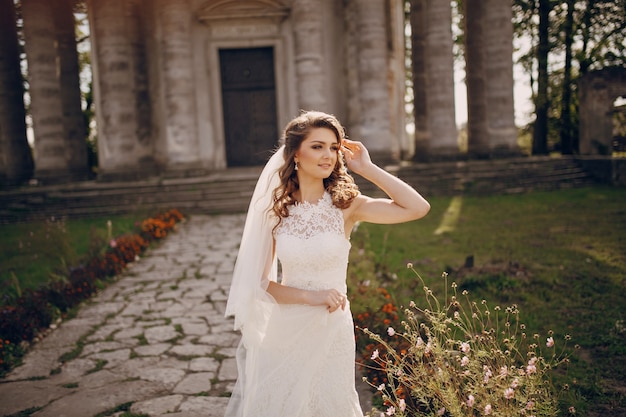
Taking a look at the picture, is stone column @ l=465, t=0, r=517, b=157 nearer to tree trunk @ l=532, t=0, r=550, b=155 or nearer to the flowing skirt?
tree trunk @ l=532, t=0, r=550, b=155

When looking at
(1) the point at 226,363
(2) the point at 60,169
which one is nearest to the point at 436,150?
(2) the point at 60,169

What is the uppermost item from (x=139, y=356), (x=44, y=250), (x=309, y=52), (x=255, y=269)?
(x=309, y=52)

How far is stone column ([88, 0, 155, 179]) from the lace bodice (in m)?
13.8

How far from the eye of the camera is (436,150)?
16.8 m

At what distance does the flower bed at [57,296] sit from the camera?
5.66m

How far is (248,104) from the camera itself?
17.5m

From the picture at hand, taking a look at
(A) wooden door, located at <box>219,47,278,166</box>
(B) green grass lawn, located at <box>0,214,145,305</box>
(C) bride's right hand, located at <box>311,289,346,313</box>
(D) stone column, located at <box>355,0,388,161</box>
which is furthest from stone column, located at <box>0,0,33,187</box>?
(C) bride's right hand, located at <box>311,289,346,313</box>

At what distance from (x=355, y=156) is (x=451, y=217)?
8.98 meters

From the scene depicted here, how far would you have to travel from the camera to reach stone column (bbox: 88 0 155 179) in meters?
15.7

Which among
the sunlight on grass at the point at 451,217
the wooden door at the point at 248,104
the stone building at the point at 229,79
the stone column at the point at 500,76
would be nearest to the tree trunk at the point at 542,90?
the stone building at the point at 229,79

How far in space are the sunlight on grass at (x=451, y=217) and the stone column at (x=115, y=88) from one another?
916 centimetres

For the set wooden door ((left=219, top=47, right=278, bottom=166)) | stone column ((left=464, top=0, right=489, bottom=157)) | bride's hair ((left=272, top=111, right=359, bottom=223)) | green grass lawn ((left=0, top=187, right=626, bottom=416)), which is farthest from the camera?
stone column ((left=464, top=0, right=489, bottom=157))

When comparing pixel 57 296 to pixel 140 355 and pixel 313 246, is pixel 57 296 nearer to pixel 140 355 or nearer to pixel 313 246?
pixel 140 355

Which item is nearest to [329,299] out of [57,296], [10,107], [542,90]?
[57,296]
